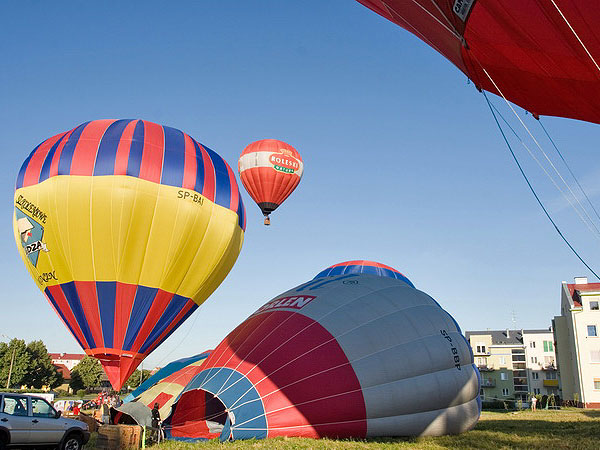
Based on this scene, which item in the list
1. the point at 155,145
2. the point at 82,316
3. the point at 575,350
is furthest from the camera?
the point at 575,350

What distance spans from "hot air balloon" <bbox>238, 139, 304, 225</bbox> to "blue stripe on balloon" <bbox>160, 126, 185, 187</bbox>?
29.3 feet

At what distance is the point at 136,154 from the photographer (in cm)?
1659

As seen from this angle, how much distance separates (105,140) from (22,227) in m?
3.90

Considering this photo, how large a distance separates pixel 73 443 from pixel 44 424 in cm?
81

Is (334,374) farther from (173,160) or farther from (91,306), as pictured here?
(173,160)

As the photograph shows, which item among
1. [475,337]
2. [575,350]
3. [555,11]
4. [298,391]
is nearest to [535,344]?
[475,337]

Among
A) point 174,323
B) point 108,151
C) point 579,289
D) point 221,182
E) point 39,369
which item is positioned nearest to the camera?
point 108,151

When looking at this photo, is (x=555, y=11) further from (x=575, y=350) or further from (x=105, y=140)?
(x=575, y=350)

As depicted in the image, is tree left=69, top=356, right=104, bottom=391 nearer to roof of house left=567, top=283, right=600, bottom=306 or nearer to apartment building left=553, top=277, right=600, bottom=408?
apartment building left=553, top=277, right=600, bottom=408

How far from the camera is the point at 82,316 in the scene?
15.9 meters

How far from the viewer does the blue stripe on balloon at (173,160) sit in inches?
659

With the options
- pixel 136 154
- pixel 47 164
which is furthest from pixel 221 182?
pixel 47 164

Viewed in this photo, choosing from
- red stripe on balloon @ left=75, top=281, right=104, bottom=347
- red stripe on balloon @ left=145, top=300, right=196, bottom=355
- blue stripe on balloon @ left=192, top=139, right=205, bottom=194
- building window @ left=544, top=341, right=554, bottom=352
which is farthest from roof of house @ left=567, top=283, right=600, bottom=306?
red stripe on balloon @ left=75, top=281, right=104, bottom=347

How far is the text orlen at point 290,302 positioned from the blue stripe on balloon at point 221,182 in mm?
6634
